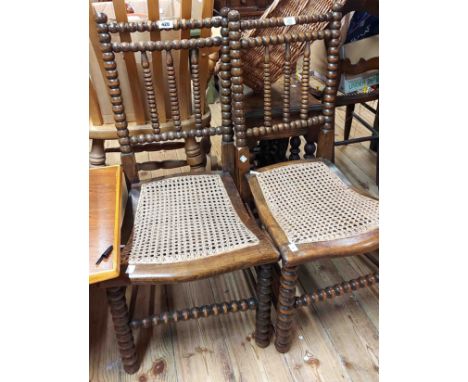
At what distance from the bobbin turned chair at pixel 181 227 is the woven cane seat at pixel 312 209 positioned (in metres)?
0.06

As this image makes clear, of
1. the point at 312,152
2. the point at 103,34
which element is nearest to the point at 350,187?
the point at 312,152

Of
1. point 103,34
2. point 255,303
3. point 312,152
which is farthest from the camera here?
point 312,152

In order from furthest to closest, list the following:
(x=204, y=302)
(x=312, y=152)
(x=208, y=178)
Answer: (x=312, y=152) < (x=204, y=302) < (x=208, y=178)

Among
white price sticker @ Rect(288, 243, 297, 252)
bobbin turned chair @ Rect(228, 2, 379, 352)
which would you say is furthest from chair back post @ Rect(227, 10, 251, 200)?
white price sticker @ Rect(288, 243, 297, 252)

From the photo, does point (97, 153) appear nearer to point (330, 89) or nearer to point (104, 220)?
point (104, 220)

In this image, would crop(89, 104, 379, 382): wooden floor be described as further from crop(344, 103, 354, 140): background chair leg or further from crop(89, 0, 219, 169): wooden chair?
crop(344, 103, 354, 140): background chair leg

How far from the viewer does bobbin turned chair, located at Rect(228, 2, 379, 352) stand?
942mm

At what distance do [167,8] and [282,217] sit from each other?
80 centimetres

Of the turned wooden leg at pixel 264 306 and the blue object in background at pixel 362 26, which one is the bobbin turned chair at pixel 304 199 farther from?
the blue object in background at pixel 362 26

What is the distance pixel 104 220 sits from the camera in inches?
36.3

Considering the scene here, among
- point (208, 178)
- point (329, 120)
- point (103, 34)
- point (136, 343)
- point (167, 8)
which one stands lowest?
point (136, 343)

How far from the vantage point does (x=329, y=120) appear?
1.22 m

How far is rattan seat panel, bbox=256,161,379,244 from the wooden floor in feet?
1.33
